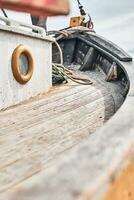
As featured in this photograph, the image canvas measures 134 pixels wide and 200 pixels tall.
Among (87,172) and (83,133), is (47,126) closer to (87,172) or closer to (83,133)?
(83,133)

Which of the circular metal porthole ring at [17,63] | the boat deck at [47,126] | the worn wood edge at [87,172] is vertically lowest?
the boat deck at [47,126]

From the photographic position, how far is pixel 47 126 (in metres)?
4.00

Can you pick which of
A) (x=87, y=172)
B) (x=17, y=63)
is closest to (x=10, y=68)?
(x=17, y=63)

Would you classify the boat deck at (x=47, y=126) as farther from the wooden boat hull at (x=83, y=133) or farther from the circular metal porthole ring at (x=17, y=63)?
the circular metal porthole ring at (x=17, y=63)

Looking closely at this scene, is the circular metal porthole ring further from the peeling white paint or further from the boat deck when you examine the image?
the boat deck

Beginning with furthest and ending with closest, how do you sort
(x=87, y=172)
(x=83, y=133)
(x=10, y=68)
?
1. (x=10, y=68)
2. (x=83, y=133)
3. (x=87, y=172)

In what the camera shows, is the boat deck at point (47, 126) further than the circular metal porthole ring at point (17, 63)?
No

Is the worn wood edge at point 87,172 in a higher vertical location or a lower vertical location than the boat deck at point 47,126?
higher

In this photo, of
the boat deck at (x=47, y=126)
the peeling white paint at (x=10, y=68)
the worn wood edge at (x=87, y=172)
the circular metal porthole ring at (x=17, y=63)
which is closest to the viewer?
the worn wood edge at (x=87, y=172)

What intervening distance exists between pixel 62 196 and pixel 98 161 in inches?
11.4

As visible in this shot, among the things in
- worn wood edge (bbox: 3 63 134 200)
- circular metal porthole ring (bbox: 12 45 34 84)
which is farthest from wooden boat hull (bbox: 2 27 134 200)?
circular metal porthole ring (bbox: 12 45 34 84)

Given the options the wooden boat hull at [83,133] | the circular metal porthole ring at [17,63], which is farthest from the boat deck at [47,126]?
the circular metal porthole ring at [17,63]

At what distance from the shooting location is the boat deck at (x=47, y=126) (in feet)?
8.60

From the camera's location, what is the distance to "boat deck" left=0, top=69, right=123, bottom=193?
Result: 2.62 m
